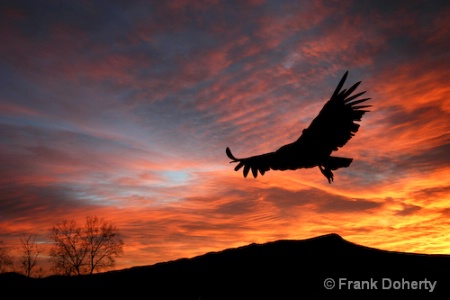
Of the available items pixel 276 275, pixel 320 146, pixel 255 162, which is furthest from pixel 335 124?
pixel 276 275

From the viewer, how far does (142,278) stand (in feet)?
26.6

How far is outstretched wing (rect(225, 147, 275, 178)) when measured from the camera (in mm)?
8383

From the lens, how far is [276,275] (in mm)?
6594

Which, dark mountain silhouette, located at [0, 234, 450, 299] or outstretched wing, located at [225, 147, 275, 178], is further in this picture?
outstretched wing, located at [225, 147, 275, 178]

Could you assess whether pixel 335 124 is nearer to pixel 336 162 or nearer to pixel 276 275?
pixel 336 162

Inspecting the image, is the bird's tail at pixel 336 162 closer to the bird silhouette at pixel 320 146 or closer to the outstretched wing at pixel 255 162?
the bird silhouette at pixel 320 146

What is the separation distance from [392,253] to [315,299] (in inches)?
51.6

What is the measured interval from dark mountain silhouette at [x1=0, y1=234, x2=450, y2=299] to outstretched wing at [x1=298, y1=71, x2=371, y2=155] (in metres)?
2.74

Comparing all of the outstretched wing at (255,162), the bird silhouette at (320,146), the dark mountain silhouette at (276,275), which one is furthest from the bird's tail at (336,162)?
the dark mountain silhouette at (276,275)

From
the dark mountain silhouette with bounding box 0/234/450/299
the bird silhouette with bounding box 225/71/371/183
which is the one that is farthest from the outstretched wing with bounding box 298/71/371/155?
the dark mountain silhouette with bounding box 0/234/450/299

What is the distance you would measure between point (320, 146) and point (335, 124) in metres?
0.56

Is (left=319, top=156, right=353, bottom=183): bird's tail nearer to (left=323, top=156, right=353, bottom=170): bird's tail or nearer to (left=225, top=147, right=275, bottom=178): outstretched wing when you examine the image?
(left=323, top=156, right=353, bottom=170): bird's tail

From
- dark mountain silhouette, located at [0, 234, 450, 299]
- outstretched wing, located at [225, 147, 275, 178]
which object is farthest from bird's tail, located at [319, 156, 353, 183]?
dark mountain silhouette, located at [0, 234, 450, 299]

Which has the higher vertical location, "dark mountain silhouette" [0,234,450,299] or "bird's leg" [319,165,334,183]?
"bird's leg" [319,165,334,183]
